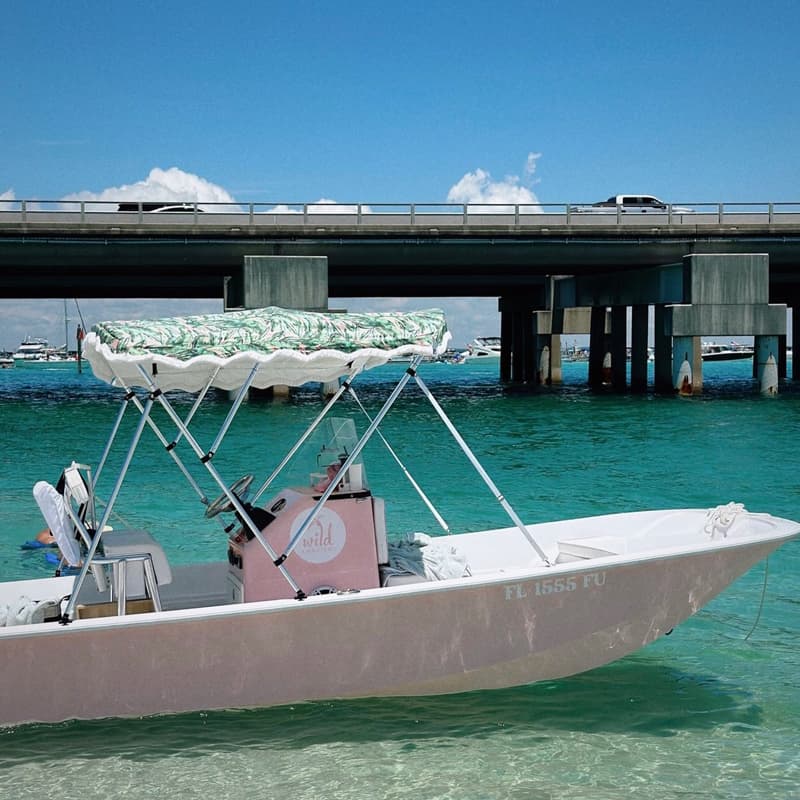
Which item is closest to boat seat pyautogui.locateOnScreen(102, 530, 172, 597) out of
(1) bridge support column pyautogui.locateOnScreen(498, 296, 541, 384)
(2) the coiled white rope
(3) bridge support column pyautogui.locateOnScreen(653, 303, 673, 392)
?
(2) the coiled white rope

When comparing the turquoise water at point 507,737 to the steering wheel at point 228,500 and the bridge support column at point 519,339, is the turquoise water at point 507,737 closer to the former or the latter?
the steering wheel at point 228,500

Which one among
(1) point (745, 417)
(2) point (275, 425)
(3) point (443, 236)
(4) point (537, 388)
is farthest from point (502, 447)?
(4) point (537, 388)

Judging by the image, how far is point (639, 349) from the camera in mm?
58719

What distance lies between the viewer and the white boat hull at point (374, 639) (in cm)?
789

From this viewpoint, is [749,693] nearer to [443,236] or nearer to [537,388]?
[443,236]

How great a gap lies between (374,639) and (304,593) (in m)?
0.64

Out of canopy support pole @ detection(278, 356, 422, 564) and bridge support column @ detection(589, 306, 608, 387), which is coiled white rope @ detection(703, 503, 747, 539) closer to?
canopy support pole @ detection(278, 356, 422, 564)

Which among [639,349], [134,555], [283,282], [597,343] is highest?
[283,282]

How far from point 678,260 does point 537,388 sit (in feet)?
50.2

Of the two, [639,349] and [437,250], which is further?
[639,349]

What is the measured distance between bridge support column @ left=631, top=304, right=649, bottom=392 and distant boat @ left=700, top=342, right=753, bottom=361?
8799 cm

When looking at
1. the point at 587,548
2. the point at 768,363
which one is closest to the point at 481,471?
the point at 587,548

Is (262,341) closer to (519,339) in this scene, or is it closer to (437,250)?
(437,250)

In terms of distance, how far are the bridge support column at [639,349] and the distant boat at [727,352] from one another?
88.0 metres
